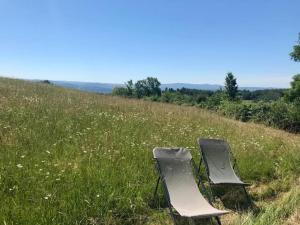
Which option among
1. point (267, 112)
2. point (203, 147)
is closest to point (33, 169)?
point (203, 147)

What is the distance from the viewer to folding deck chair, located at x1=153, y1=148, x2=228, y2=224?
214 inches

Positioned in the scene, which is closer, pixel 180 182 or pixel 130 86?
pixel 180 182

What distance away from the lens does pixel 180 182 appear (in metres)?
6.20

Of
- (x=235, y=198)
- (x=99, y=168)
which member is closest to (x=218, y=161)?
(x=235, y=198)

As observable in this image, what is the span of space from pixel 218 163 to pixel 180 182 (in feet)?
5.20

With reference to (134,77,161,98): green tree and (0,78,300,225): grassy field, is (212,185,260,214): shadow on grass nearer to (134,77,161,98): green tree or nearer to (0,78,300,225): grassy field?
(0,78,300,225): grassy field

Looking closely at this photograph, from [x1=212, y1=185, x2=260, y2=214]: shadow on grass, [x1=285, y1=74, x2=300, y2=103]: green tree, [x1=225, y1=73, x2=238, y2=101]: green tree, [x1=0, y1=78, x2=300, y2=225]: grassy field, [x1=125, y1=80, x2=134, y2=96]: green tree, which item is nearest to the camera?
[x1=0, y1=78, x2=300, y2=225]: grassy field

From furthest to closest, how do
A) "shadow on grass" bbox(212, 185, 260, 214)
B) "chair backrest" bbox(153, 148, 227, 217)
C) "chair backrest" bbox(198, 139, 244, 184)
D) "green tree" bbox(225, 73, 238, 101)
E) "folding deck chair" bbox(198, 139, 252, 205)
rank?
"green tree" bbox(225, 73, 238, 101)
"chair backrest" bbox(198, 139, 244, 184)
"folding deck chair" bbox(198, 139, 252, 205)
"shadow on grass" bbox(212, 185, 260, 214)
"chair backrest" bbox(153, 148, 227, 217)

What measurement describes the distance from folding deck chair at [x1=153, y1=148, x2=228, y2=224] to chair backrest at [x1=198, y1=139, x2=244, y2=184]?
2.36 feet

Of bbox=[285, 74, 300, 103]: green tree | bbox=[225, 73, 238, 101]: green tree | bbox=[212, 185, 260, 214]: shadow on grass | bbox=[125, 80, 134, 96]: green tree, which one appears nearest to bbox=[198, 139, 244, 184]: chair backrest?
bbox=[212, 185, 260, 214]: shadow on grass

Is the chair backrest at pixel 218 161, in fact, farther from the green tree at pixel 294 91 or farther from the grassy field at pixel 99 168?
the green tree at pixel 294 91

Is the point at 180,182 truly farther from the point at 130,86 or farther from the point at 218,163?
the point at 130,86

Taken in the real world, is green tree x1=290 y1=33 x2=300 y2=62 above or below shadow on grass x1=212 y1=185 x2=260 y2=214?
above

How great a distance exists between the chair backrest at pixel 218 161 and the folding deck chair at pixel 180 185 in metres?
0.72
